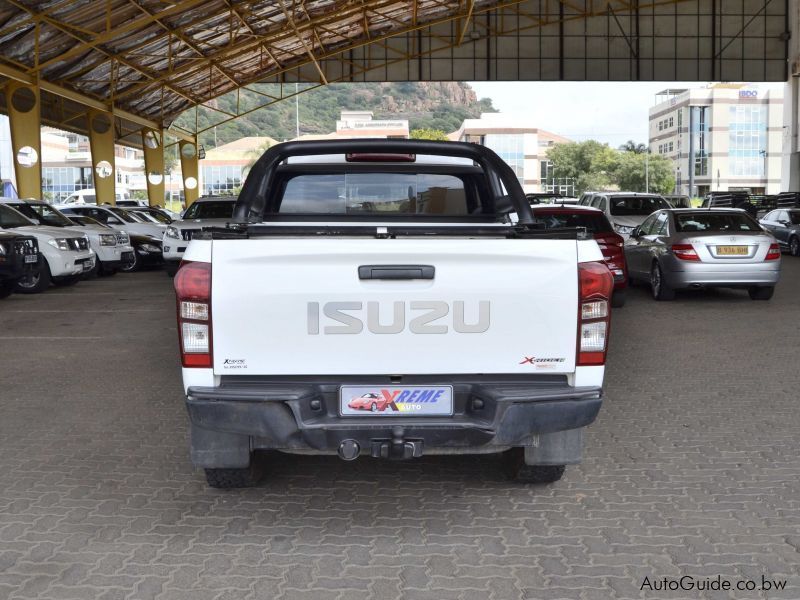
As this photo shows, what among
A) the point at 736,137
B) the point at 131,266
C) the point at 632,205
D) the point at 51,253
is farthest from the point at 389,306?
the point at 736,137

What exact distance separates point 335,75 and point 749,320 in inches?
1090

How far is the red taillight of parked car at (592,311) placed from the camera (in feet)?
14.3

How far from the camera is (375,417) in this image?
4312mm

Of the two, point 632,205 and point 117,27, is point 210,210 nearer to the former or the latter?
point 117,27

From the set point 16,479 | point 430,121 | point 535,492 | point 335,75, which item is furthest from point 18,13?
point 430,121

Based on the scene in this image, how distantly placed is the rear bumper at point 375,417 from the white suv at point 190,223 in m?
13.8

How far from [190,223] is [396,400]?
15.3 metres

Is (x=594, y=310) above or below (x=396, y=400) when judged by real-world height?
above

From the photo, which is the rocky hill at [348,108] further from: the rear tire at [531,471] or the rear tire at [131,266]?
the rear tire at [531,471]

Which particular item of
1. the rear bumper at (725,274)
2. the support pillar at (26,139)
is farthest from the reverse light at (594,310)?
the support pillar at (26,139)

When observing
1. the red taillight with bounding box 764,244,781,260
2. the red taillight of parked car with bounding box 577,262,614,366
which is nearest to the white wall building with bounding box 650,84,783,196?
the red taillight with bounding box 764,244,781,260

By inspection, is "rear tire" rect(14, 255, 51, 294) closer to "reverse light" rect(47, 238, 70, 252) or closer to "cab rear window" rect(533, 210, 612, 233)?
"reverse light" rect(47, 238, 70, 252)

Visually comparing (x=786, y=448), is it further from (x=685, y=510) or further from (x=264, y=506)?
(x=264, y=506)

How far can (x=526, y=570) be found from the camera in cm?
407
